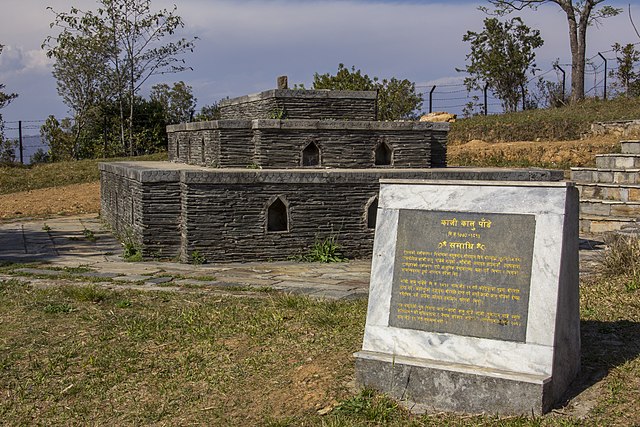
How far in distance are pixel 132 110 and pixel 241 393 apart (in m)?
22.6

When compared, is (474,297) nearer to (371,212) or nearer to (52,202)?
(371,212)

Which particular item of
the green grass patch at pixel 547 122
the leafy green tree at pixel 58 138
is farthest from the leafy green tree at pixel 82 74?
the green grass patch at pixel 547 122

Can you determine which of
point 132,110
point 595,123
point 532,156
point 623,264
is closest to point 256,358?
point 623,264

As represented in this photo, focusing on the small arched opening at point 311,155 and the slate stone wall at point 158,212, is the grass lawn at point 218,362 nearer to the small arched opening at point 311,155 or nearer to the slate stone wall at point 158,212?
the slate stone wall at point 158,212

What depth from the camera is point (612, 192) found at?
12984 mm

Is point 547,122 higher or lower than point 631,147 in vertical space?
higher

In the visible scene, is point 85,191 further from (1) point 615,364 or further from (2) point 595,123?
(1) point 615,364

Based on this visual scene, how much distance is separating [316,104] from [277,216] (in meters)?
2.15

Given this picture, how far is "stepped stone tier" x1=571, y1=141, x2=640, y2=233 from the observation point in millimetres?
12781

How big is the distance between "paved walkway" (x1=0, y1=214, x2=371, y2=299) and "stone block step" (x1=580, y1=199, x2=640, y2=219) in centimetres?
445

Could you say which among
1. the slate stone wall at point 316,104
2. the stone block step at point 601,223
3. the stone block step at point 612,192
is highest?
the slate stone wall at point 316,104

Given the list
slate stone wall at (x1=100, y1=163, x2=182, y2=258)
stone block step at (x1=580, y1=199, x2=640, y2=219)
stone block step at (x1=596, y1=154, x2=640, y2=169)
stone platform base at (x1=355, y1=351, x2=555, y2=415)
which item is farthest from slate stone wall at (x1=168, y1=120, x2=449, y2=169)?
stone platform base at (x1=355, y1=351, x2=555, y2=415)

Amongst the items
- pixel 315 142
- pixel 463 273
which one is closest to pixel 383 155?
pixel 315 142

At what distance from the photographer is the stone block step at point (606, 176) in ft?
42.3
